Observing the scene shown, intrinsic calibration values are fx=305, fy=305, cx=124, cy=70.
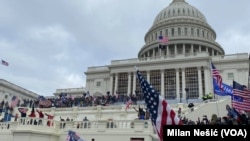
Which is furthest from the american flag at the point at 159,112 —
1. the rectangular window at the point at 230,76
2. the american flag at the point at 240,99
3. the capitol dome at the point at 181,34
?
the capitol dome at the point at 181,34

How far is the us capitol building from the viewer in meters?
22.6

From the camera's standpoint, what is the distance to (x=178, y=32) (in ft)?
276

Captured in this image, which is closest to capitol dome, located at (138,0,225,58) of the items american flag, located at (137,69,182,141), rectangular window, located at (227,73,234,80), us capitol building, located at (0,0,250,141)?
us capitol building, located at (0,0,250,141)

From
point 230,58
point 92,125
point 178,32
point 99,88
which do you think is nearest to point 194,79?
point 230,58

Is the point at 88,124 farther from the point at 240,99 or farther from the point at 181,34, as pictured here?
the point at 181,34

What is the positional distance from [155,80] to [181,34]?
28.4 meters

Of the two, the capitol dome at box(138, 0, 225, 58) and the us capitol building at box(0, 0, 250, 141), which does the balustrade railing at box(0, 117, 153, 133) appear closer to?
the us capitol building at box(0, 0, 250, 141)

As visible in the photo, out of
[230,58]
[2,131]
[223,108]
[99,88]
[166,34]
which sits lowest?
[2,131]

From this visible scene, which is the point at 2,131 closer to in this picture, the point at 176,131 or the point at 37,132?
the point at 37,132

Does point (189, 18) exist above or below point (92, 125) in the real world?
above

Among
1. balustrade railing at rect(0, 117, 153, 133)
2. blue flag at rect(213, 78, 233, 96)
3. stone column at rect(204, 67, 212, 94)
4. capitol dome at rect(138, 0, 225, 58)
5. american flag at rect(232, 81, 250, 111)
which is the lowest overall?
balustrade railing at rect(0, 117, 153, 133)

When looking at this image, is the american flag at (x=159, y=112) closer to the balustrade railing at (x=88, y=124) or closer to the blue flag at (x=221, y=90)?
the balustrade railing at (x=88, y=124)

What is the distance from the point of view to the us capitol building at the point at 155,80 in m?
22.6

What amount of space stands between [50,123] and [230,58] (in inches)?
1720
